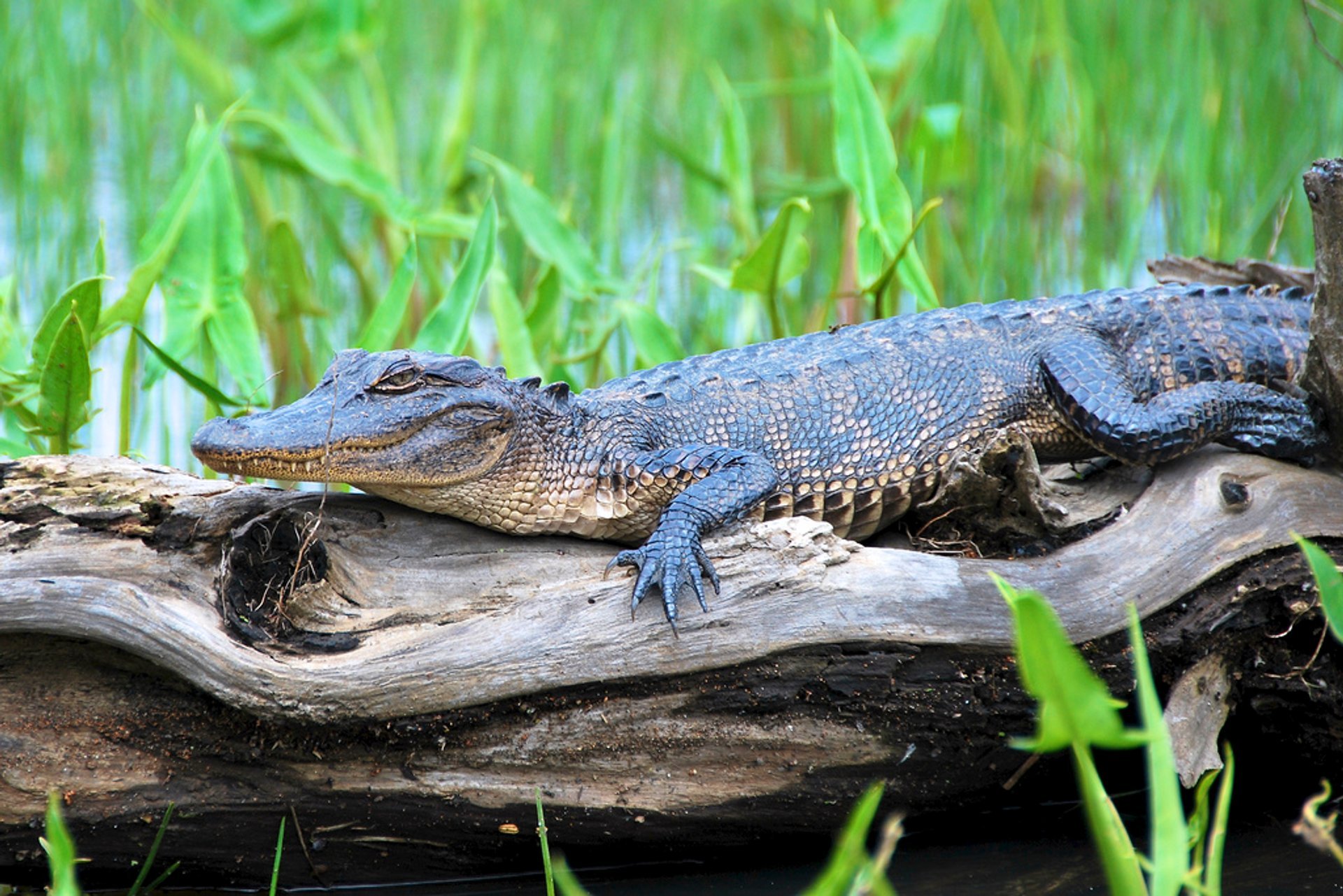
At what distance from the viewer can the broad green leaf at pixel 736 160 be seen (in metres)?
5.39

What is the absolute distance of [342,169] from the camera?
5254mm

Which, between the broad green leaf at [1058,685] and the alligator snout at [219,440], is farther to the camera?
the alligator snout at [219,440]

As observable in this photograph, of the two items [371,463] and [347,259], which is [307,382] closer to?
[347,259]

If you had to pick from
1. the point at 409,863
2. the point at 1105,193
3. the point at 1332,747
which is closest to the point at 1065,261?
the point at 1105,193

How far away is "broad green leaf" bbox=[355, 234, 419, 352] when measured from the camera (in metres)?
→ 4.16

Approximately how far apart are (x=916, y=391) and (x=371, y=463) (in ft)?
5.55

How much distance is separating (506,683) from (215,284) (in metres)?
2.26

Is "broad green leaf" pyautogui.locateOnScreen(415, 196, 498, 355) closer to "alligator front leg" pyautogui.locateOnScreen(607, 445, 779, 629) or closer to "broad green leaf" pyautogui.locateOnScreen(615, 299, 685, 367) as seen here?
"broad green leaf" pyautogui.locateOnScreen(615, 299, 685, 367)

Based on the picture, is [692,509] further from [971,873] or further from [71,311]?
[71,311]

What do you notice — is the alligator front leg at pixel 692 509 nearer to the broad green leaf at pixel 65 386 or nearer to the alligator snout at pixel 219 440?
Answer: the alligator snout at pixel 219 440

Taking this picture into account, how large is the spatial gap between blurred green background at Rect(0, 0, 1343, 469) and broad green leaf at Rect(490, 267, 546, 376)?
0.04ft

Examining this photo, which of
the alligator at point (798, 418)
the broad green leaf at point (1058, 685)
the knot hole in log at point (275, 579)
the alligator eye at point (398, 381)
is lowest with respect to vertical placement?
the knot hole in log at point (275, 579)

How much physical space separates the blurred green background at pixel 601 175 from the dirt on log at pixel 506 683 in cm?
143

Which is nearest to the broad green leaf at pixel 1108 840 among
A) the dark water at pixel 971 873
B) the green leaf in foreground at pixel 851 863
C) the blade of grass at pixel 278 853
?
the green leaf in foreground at pixel 851 863
